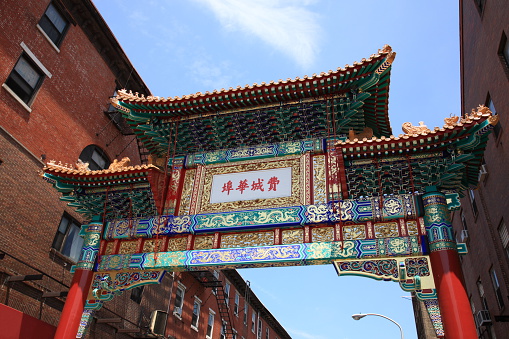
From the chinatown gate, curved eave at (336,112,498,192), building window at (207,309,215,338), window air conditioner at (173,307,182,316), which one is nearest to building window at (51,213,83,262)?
the chinatown gate

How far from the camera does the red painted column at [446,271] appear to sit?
7.81m

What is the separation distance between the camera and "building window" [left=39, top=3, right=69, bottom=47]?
16172mm

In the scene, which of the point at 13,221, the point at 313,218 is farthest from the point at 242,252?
the point at 13,221

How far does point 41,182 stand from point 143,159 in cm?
646

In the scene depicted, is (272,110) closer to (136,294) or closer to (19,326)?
(19,326)

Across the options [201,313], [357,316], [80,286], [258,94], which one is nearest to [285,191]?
[258,94]

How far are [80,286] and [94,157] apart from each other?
9.28 metres

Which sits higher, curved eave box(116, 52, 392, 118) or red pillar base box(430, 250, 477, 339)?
curved eave box(116, 52, 392, 118)

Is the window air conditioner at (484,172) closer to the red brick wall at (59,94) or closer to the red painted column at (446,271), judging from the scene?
the red painted column at (446,271)

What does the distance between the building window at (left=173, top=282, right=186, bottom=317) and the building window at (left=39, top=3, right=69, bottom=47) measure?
44.5 ft

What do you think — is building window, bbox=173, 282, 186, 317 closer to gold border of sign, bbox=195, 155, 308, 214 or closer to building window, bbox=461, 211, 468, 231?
gold border of sign, bbox=195, 155, 308, 214

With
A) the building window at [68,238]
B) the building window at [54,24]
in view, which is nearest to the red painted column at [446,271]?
the building window at [68,238]

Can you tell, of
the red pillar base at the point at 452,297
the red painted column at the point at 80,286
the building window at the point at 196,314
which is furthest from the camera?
the building window at the point at 196,314

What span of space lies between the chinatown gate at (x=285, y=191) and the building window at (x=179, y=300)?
11184 mm
